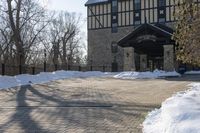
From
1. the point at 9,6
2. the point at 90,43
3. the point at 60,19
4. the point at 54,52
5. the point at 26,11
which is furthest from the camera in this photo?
the point at 60,19

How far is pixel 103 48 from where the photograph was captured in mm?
58625

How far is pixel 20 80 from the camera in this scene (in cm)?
2434

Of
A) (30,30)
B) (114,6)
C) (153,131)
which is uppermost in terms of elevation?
(114,6)

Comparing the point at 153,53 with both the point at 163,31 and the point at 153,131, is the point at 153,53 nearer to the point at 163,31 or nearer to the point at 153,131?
the point at 163,31

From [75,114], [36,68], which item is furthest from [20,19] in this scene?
[75,114]

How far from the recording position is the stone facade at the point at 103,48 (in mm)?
55909

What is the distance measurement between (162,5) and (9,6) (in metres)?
23.8

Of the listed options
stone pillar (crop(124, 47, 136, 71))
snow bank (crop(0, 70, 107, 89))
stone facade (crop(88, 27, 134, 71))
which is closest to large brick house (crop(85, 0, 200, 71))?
stone facade (crop(88, 27, 134, 71))

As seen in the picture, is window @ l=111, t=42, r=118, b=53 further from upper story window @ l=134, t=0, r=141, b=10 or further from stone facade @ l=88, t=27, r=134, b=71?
upper story window @ l=134, t=0, r=141, b=10

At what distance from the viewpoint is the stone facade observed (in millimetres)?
55909

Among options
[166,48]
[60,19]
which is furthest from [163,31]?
[60,19]

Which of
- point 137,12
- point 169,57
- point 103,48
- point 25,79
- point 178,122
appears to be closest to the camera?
point 178,122

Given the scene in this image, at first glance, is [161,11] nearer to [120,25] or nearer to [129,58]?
[120,25]

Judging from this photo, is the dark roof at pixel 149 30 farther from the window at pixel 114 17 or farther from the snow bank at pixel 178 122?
the snow bank at pixel 178 122
